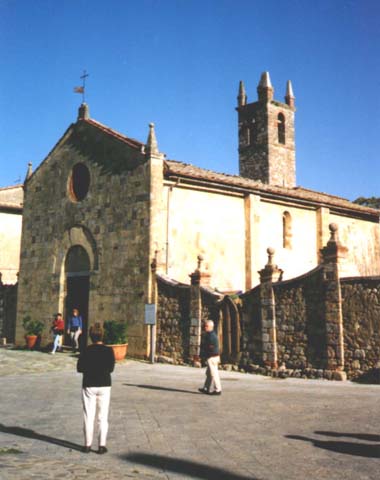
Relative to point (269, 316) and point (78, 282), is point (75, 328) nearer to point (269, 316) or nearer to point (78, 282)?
point (78, 282)

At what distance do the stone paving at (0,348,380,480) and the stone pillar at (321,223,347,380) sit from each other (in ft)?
2.18

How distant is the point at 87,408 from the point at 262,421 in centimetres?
288

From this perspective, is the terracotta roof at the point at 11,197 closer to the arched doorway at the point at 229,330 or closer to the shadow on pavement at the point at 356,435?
the arched doorway at the point at 229,330

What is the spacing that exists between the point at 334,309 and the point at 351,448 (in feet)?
22.0

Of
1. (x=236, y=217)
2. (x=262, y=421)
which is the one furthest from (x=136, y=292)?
(x=262, y=421)

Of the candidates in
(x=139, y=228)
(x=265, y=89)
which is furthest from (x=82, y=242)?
(x=265, y=89)

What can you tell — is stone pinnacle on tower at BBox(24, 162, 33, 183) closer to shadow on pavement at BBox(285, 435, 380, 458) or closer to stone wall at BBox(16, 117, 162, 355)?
stone wall at BBox(16, 117, 162, 355)

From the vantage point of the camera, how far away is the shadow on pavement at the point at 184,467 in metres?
5.20

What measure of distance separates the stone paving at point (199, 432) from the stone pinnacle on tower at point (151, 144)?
27.4 ft

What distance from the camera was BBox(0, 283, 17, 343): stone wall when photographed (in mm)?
24172

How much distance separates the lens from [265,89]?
34469 mm

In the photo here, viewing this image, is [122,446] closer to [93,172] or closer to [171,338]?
[171,338]

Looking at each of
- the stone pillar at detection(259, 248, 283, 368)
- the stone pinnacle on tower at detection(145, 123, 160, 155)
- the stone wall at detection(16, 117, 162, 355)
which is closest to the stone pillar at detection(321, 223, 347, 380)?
the stone pillar at detection(259, 248, 283, 368)

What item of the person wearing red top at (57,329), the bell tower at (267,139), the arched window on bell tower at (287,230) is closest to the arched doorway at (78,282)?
the person wearing red top at (57,329)
